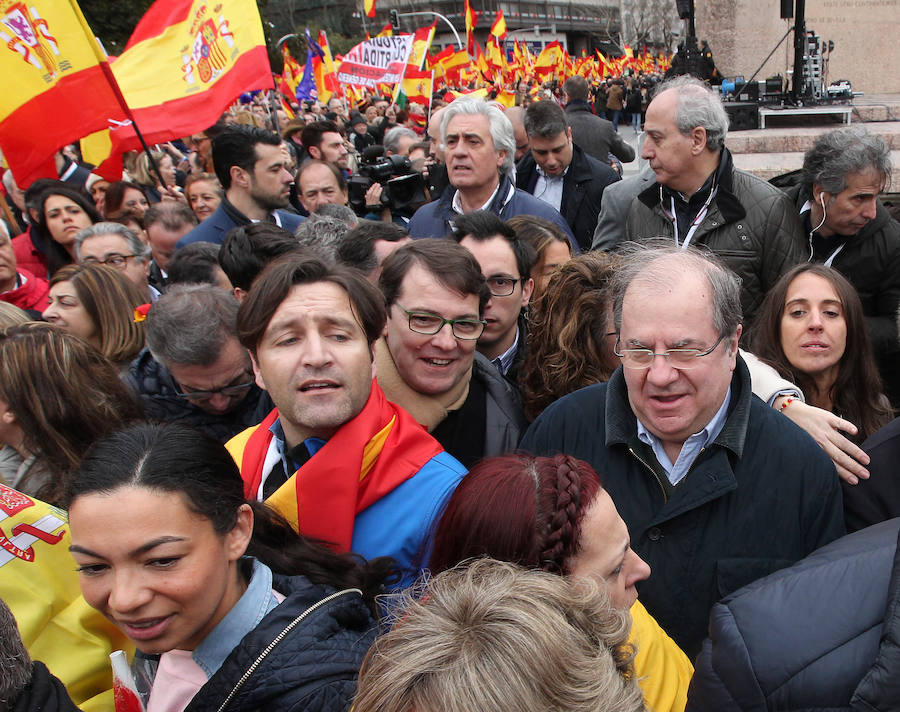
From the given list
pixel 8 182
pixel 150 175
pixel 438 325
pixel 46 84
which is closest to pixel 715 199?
pixel 438 325

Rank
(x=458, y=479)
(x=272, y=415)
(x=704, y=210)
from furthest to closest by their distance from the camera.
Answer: (x=704, y=210) < (x=272, y=415) < (x=458, y=479)

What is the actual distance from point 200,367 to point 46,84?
9.95ft

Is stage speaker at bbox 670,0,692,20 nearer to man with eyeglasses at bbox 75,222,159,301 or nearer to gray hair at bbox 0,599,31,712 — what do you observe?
man with eyeglasses at bbox 75,222,159,301

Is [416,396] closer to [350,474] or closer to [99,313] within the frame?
[350,474]

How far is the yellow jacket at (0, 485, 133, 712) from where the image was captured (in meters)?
1.66

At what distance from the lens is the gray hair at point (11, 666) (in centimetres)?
125

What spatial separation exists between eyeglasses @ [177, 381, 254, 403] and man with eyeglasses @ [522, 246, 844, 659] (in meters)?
1.36

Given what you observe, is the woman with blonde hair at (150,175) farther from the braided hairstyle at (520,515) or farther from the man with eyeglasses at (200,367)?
the braided hairstyle at (520,515)

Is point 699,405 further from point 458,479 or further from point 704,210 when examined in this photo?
point 704,210

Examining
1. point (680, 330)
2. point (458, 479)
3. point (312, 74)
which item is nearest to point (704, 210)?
point (680, 330)

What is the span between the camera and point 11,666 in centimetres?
126

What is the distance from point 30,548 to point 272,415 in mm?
728

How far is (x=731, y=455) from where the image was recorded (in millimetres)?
1989

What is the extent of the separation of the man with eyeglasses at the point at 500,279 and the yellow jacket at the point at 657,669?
1437 mm
